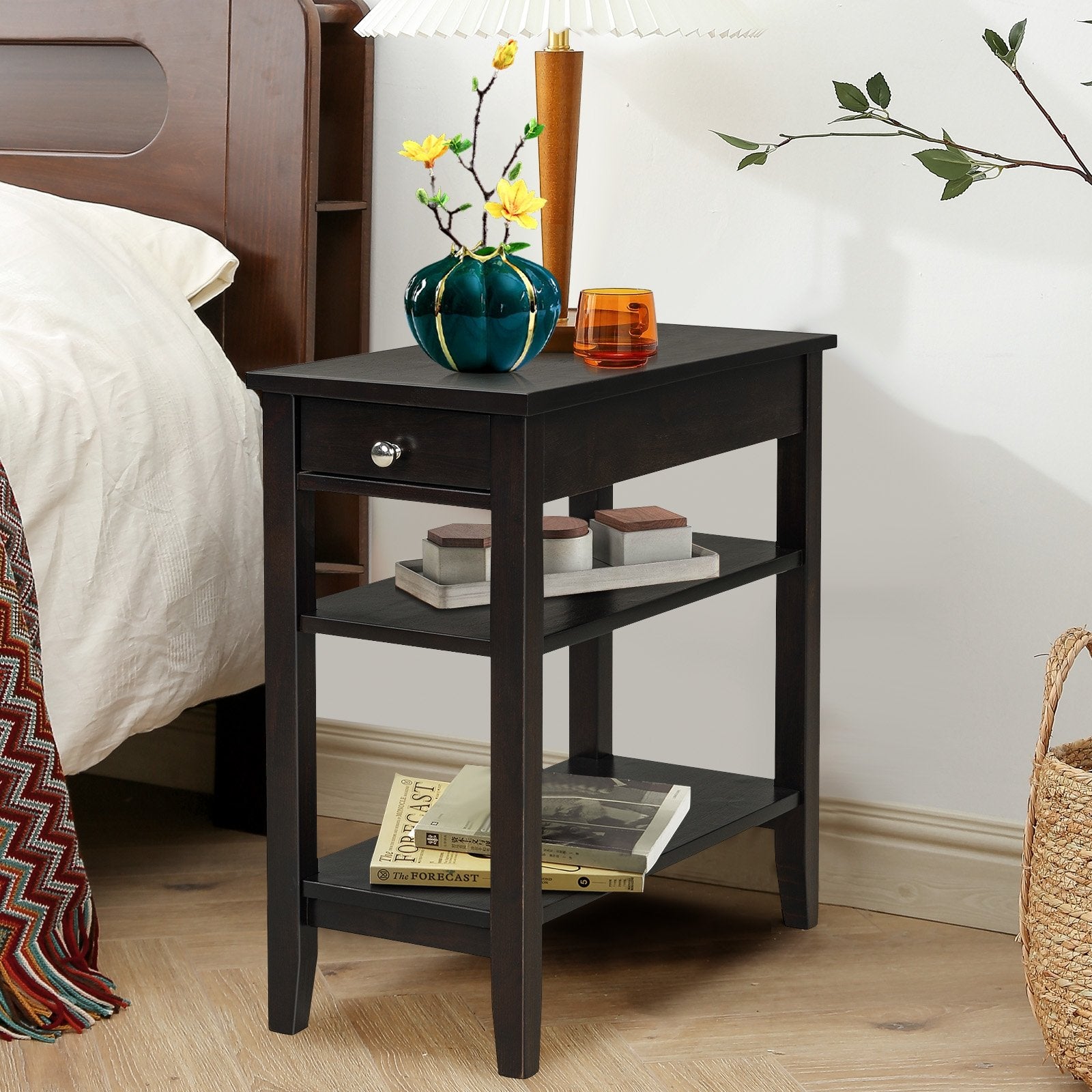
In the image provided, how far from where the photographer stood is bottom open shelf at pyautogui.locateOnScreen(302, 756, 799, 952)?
4.69ft

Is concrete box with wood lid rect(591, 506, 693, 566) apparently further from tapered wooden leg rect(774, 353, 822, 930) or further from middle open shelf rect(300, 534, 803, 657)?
tapered wooden leg rect(774, 353, 822, 930)

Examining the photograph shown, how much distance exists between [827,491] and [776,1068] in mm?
672

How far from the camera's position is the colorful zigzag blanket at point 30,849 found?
1474 mm

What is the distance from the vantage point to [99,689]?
5.37ft

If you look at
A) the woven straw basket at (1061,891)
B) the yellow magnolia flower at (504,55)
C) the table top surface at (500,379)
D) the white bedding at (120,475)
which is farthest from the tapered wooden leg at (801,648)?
the white bedding at (120,475)

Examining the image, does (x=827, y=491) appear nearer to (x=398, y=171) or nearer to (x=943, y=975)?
(x=943, y=975)

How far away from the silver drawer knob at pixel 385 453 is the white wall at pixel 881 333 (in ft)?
2.05

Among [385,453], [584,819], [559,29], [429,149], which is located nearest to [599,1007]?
[584,819]

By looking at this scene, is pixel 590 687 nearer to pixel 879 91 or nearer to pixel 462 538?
pixel 462 538

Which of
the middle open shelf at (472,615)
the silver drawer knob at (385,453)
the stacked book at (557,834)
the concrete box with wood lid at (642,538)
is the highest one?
the silver drawer knob at (385,453)

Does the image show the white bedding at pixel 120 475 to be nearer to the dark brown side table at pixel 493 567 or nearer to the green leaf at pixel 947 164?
the dark brown side table at pixel 493 567

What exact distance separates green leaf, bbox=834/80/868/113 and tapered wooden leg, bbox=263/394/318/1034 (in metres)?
0.58

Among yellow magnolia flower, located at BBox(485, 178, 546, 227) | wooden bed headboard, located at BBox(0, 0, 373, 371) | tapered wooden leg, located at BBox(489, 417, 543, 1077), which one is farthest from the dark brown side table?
wooden bed headboard, located at BBox(0, 0, 373, 371)

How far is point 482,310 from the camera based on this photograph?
136 cm
